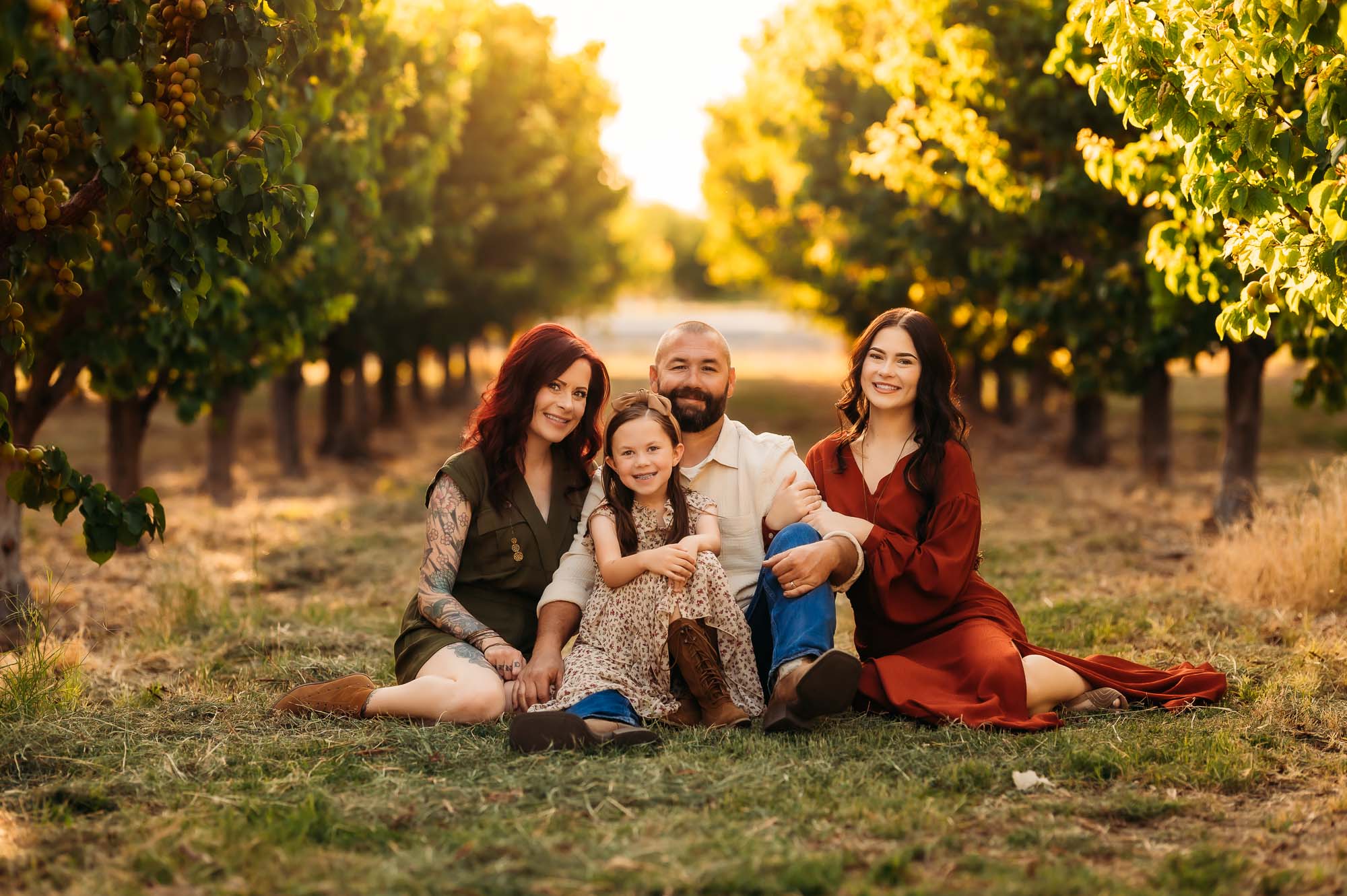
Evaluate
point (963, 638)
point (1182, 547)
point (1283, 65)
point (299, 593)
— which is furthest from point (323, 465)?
point (1283, 65)

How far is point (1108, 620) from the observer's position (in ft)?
22.8

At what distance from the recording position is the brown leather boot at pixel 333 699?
5059 mm

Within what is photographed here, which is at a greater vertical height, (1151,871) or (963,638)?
(963,638)

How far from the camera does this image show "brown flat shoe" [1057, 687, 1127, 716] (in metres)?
5.10

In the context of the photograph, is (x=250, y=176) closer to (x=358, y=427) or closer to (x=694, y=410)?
(x=694, y=410)

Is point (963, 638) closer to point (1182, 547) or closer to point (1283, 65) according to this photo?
point (1283, 65)

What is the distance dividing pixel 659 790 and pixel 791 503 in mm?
1452

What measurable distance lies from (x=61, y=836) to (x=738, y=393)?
25221mm

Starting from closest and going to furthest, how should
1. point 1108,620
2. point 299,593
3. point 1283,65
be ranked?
point 1283,65, point 1108,620, point 299,593

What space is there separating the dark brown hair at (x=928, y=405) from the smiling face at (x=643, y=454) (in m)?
0.92

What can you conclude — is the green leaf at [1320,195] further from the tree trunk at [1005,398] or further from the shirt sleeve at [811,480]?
the tree trunk at [1005,398]

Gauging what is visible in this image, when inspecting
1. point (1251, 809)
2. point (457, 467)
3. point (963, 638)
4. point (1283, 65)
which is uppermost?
point (1283, 65)

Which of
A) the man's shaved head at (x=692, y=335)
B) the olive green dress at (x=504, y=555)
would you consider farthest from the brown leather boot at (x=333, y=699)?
the man's shaved head at (x=692, y=335)

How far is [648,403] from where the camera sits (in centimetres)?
497
